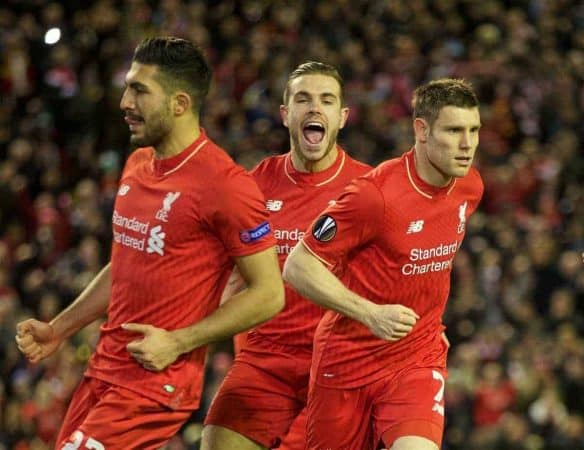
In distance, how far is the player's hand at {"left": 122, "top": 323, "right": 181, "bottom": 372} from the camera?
19.5 ft

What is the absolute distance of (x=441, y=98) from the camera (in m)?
7.05

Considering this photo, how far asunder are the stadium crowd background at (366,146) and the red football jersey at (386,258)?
230 inches

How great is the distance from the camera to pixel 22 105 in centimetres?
1761

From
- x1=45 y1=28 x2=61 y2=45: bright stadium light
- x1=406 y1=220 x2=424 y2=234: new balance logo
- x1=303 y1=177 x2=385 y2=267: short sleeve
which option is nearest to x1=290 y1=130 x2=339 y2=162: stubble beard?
x1=303 y1=177 x2=385 y2=267: short sleeve

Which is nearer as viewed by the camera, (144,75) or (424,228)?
(144,75)

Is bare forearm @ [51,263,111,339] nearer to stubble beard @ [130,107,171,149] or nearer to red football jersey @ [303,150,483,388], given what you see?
stubble beard @ [130,107,171,149]

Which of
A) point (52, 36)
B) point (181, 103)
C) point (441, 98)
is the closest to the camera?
point (181, 103)

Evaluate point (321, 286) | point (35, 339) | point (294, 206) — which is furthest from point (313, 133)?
point (35, 339)

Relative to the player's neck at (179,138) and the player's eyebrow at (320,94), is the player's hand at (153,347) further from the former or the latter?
the player's eyebrow at (320,94)

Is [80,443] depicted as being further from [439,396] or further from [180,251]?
[439,396]

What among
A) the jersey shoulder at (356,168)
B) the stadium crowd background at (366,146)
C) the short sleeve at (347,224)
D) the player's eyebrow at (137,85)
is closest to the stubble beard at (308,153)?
the jersey shoulder at (356,168)

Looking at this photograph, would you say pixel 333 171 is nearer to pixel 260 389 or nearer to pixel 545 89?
pixel 260 389

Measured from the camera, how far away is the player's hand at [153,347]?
595cm

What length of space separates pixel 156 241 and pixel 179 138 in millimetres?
472
